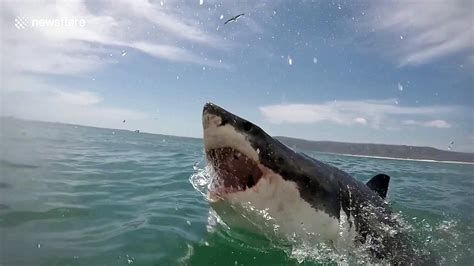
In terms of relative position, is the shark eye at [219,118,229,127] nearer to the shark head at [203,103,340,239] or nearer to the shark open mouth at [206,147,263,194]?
the shark head at [203,103,340,239]

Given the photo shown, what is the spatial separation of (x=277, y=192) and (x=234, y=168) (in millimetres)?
357

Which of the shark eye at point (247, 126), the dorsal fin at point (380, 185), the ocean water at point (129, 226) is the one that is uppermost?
the shark eye at point (247, 126)

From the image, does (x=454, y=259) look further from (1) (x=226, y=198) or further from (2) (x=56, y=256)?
(2) (x=56, y=256)

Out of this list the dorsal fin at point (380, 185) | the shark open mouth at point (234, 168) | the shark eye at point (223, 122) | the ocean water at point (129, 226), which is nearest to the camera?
the shark eye at point (223, 122)

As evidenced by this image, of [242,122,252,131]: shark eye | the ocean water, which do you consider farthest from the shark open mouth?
the ocean water

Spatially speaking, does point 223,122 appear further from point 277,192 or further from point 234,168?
point 277,192

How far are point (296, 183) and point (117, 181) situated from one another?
568 cm

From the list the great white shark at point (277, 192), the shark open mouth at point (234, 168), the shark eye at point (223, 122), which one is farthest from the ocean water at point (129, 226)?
the shark eye at point (223, 122)

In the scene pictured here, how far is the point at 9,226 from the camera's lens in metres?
4.16

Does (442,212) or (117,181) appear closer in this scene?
(117,181)

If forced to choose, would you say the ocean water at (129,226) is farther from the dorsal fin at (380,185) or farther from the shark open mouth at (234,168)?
the shark open mouth at (234,168)

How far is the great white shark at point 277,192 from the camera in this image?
255 centimetres

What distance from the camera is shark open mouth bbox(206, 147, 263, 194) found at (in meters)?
2.57

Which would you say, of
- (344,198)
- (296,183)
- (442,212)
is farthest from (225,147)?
(442,212)
